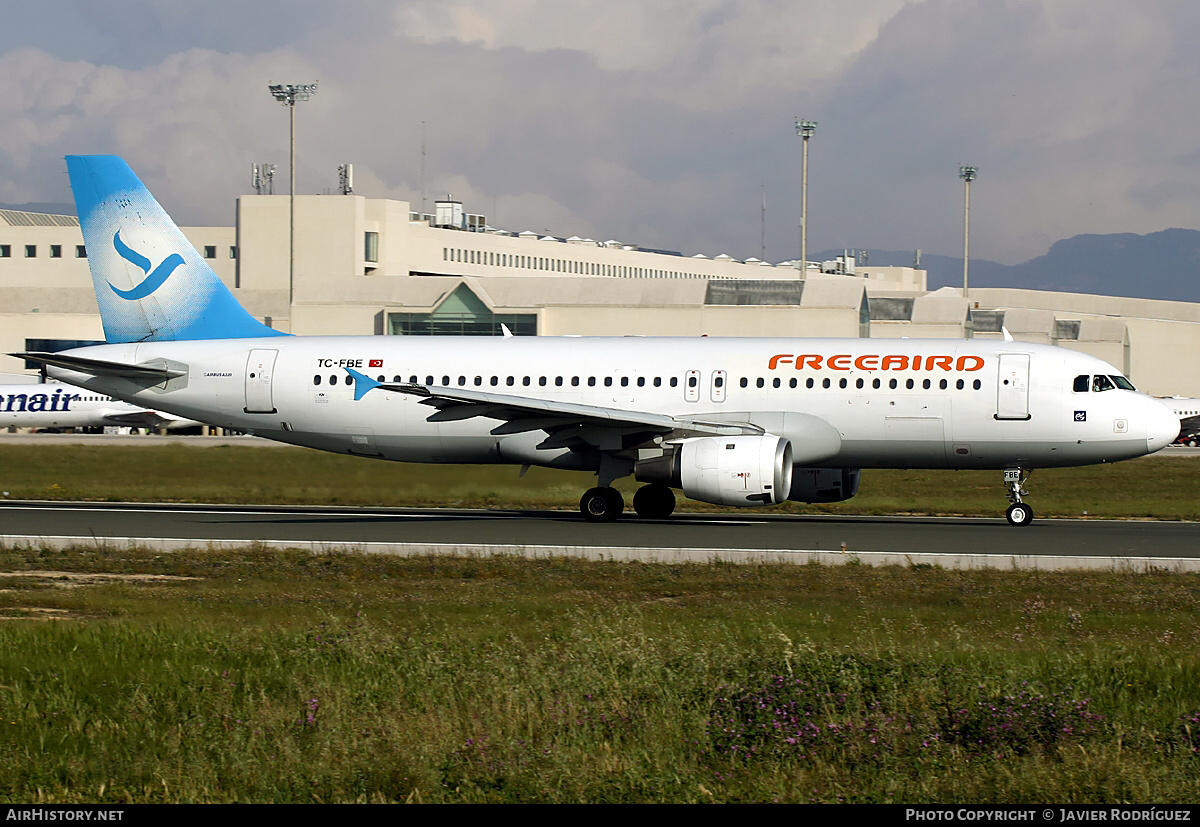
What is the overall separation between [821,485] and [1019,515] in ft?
13.6

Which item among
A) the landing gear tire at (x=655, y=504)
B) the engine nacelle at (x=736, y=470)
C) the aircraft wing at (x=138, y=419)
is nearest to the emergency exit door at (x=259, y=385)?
the landing gear tire at (x=655, y=504)

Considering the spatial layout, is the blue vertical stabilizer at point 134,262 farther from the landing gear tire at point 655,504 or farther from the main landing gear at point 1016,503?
the main landing gear at point 1016,503

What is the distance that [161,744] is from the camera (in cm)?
927

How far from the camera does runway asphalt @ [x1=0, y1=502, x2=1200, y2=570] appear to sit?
819 inches

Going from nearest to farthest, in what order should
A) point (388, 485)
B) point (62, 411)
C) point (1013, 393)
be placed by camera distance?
point (1013, 393) → point (388, 485) → point (62, 411)

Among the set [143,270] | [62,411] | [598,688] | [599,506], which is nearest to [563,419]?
[599,506]

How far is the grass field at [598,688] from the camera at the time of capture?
8.46m

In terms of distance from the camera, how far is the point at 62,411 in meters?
68.3

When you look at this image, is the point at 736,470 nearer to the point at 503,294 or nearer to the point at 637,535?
the point at 637,535

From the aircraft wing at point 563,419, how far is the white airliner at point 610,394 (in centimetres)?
5

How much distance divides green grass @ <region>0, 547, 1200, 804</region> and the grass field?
0.03m

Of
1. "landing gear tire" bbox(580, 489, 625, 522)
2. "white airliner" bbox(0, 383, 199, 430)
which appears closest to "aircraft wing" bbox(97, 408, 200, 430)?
"white airliner" bbox(0, 383, 199, 430)

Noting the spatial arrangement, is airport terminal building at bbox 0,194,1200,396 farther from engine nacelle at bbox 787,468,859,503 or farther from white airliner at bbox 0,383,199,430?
engine nacelle at bbox 787,468,859,503
